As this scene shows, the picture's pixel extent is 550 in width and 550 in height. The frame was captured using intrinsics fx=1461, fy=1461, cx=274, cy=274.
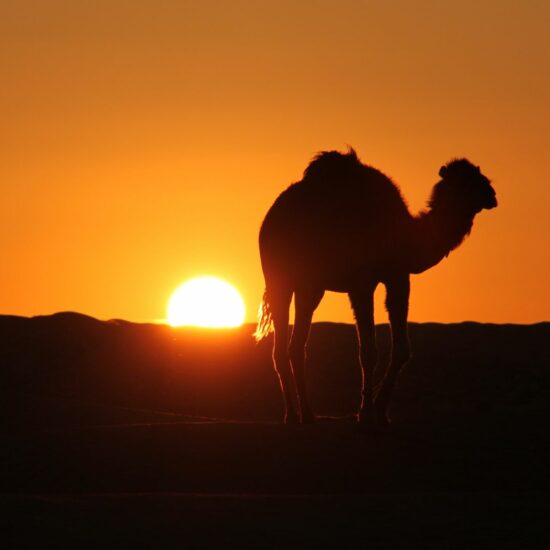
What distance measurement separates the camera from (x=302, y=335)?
54.9 ft

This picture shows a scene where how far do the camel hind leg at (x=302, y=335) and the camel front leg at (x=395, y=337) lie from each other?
87cm

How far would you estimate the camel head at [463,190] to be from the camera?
16906 millimetres

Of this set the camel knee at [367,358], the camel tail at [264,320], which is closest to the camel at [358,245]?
the camel knee at [367,358]

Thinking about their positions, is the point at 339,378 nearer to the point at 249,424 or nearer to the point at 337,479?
the point at 249,424

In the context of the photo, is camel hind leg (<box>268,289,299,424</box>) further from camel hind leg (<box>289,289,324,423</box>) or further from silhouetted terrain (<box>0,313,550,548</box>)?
silhouetted terrain (<box>0,313,550,548</box>)

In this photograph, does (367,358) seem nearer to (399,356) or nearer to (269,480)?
(399,356)

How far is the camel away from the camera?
16.2 metres

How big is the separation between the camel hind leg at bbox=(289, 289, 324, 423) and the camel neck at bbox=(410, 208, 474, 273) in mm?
1200

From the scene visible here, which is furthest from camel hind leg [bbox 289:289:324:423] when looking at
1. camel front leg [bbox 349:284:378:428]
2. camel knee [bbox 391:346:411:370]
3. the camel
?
camel knee [bbox 391:346:411:370]

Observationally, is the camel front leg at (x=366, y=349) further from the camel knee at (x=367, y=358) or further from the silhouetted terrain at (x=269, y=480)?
the silhouetted terrain at (x=269, y=480)

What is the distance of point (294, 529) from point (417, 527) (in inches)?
40.5

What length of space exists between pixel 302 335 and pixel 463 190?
2508 millimetres

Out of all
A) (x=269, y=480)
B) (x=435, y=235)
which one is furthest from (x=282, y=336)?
(x=269, y=480)

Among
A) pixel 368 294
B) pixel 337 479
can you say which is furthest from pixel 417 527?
pixel 368 294
